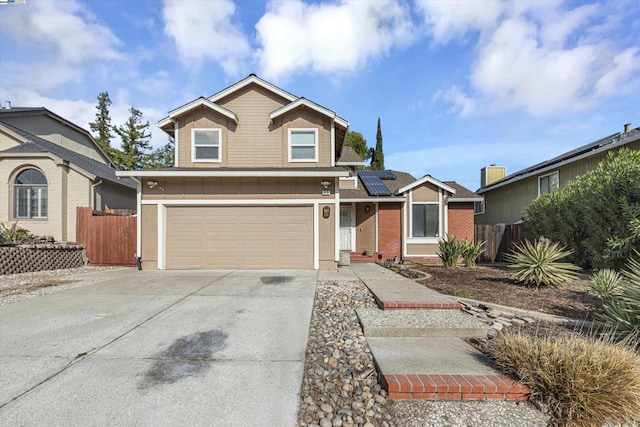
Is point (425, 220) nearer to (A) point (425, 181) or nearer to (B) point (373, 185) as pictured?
(A) point (425, 181)

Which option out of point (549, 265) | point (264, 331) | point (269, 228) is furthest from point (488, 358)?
point (269, 228)

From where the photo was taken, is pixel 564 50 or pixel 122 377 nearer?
pixel 122 377

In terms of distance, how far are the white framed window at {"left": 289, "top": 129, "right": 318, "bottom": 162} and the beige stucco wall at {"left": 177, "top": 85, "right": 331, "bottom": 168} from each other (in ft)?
0.47

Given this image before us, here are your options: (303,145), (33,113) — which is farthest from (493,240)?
(33,113)

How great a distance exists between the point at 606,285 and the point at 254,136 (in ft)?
33.6

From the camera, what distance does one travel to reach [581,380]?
262cm

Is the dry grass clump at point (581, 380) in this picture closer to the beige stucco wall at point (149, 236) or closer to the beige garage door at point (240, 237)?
the beige garage door at point (240, 237)

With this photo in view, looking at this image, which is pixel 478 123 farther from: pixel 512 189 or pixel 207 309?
pixel 207 309

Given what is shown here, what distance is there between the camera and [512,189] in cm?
1694

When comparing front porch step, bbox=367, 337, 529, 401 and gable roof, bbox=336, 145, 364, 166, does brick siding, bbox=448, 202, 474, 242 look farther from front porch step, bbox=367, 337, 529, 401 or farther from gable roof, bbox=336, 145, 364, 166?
front porch step, bbox=367, 337, 529, 401

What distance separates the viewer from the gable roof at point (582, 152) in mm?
10266

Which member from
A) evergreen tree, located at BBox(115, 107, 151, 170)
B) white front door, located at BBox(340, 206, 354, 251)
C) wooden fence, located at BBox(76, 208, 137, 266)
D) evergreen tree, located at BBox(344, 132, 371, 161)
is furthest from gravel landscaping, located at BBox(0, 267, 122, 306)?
evergreen tree, located at BBox(344, 132, 371, 161)

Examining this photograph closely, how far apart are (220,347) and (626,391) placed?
4.14 meters

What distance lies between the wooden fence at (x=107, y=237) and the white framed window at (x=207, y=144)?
3631 mm
